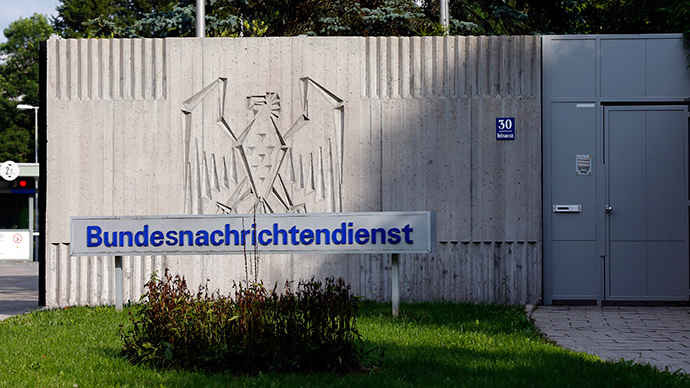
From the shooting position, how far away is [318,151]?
9.81 metres

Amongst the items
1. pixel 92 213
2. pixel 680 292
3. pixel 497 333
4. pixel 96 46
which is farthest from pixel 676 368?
pixel 96 46

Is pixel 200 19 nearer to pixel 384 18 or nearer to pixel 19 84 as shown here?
pixel 384 18

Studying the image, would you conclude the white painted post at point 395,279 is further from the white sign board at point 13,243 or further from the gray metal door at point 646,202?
the white sign board at point 13,243

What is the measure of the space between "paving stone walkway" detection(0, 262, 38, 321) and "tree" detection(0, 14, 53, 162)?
102 feet

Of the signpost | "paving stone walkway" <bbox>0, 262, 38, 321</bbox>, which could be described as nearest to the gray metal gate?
the signpost

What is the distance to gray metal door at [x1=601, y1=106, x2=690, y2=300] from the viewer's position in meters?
9.72

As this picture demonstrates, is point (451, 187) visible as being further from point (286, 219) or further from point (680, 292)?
point (680, 292)

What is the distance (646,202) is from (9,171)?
22.3 m

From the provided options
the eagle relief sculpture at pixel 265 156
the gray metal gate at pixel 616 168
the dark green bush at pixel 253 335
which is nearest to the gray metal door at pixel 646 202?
the gray metal gate at pixel 616 168

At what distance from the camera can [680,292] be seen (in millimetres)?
9719

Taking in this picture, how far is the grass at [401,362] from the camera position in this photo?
512 centimetres

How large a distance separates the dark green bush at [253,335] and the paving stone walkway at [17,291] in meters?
4.31

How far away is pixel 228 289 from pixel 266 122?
7.93 ft

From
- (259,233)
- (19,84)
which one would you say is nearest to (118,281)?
(259,233)
